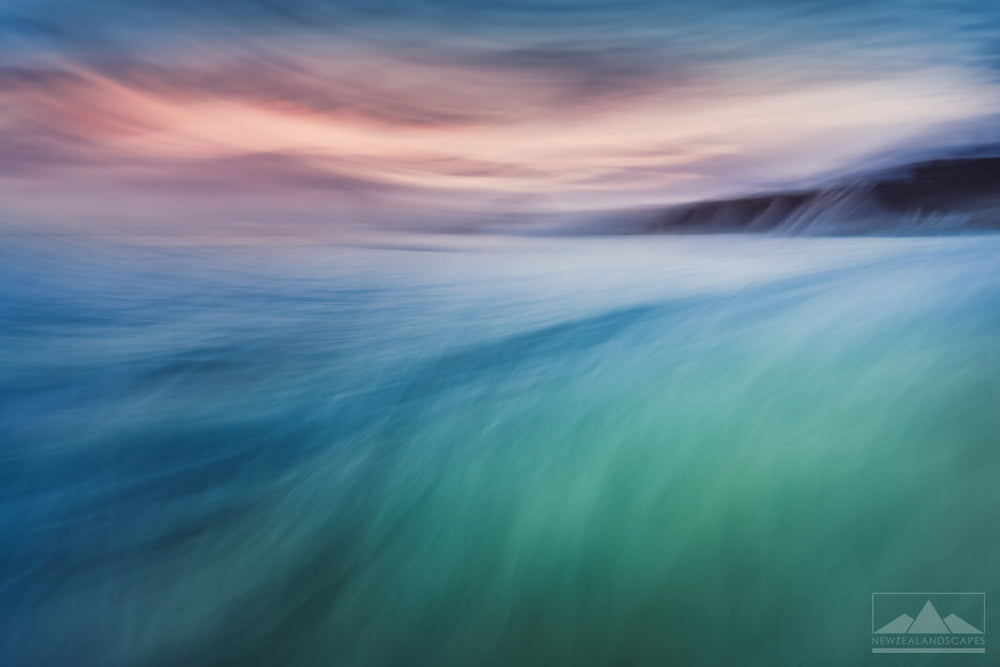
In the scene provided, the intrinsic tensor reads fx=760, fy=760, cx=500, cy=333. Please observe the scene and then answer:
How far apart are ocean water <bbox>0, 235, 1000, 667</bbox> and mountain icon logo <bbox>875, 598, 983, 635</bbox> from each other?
0.10 ft

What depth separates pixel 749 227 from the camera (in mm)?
887

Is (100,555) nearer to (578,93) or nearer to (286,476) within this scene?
(286,476)

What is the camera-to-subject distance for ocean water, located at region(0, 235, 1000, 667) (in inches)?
31.9

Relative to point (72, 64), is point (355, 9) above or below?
above

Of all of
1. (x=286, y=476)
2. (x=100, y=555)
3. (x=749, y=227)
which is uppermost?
(x=749, y=227)

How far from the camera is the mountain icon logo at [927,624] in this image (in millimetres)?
848

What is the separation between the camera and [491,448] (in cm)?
85

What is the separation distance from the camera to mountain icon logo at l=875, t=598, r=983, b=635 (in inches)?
33.4

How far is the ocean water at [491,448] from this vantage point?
0.81 meters

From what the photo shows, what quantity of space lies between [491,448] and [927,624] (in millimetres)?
A: 525

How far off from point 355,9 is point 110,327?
17.6 inches

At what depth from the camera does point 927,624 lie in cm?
85

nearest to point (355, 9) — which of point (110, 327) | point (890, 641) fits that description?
point (110, 327)

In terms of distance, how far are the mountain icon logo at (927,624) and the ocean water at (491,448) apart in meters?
0.03
